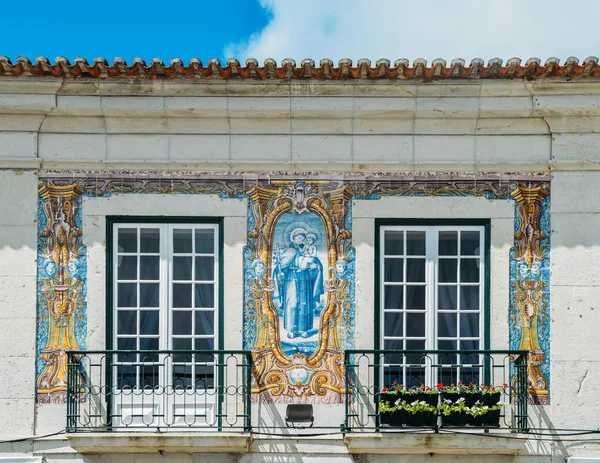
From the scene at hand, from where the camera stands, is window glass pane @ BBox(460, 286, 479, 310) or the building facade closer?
the building facade

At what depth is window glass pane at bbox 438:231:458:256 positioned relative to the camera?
30.7ft

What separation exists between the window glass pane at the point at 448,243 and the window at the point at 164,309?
214 cm

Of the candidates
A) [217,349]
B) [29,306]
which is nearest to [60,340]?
[29,306]

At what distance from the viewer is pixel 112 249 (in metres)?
9.33

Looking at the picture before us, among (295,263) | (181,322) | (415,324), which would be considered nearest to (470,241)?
(415,324)

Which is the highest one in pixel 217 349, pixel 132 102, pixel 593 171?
pixel 132 102

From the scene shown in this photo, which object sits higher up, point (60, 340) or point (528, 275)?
point (528, 275)

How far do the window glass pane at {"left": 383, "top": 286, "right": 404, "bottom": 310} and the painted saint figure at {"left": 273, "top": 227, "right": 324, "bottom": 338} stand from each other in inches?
24.3

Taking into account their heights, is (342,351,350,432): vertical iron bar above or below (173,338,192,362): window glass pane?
below

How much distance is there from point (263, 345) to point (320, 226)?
4.11 ft

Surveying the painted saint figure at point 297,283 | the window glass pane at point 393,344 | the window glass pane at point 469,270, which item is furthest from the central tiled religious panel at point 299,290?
the window glass pane at point 469,270

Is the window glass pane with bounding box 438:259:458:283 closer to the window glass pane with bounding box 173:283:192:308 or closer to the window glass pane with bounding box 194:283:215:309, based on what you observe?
the window glass pane with bounding box 194:283:215:309

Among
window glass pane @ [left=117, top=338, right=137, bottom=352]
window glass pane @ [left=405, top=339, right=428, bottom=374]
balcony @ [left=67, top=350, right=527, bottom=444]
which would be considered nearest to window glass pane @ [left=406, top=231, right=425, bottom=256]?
window glass pane @ [left=405, top=339, right=428, bottom=374]

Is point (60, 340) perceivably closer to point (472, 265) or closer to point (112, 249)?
point (112, 249)
